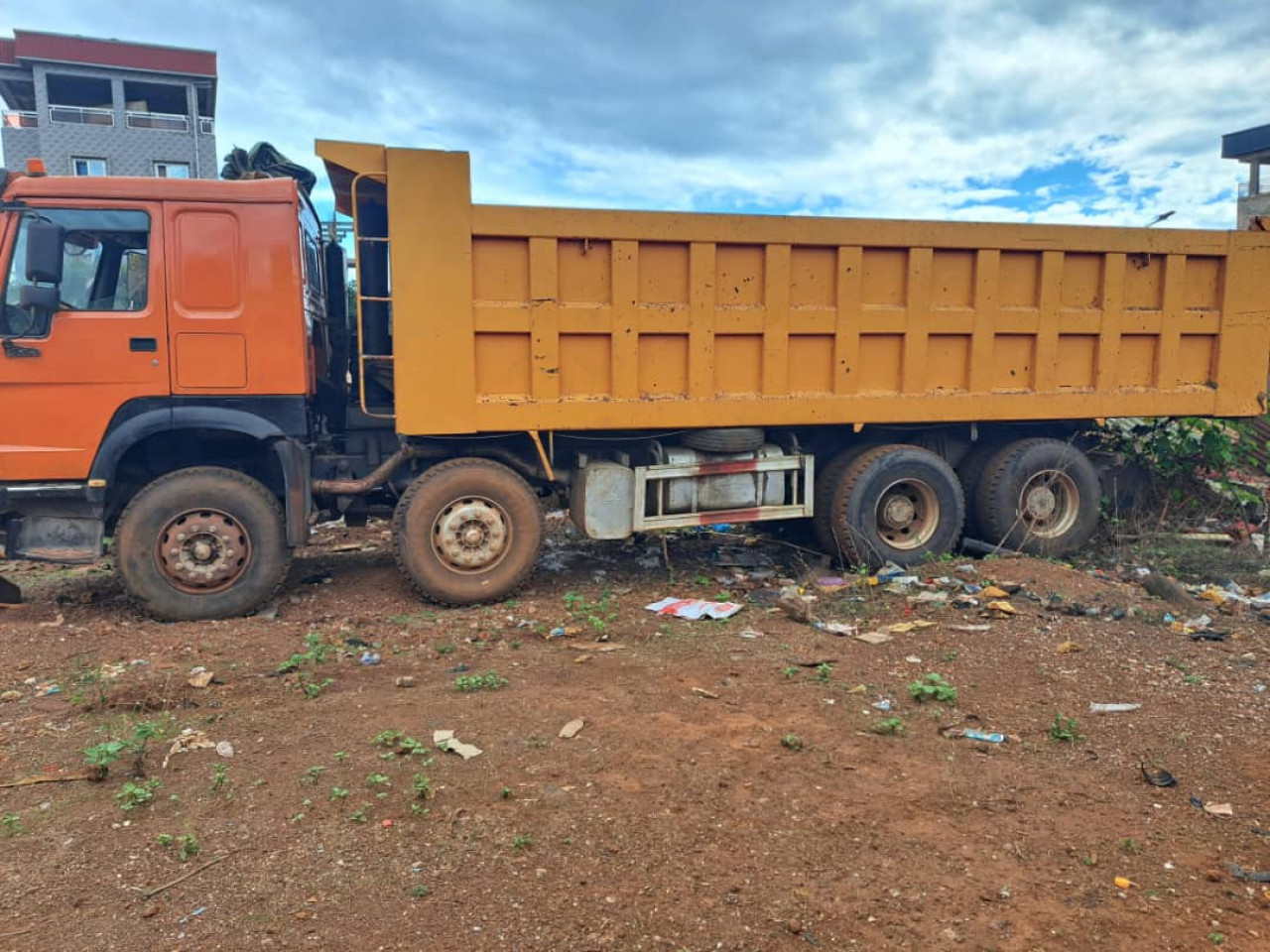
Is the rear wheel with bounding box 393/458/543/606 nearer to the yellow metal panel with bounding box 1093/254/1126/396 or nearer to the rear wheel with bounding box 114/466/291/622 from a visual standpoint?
the rear wheel with bounding box 114/466/291/622

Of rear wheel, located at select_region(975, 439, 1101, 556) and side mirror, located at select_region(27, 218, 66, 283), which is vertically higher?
side mirror, located at select_region(27, 218, 66, 283)

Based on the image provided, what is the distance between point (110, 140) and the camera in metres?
25.4

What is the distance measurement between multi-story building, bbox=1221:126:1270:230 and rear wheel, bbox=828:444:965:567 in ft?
90.2

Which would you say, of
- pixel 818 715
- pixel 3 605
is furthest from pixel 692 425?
pixel 3 605

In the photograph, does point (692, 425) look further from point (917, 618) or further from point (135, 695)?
point (135, 695)

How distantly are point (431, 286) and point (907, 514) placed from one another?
12.5 feet

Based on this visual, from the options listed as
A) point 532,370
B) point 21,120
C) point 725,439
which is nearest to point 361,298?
point 532,370

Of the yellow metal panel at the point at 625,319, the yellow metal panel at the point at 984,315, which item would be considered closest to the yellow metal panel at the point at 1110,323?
the yellow metal panel at the point at 984,315

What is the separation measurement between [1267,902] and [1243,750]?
112 cm

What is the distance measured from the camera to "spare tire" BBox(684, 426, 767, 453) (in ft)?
19.6

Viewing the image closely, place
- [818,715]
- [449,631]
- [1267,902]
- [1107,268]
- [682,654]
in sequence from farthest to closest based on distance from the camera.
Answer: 1. [1107,268]
2. [449,631]
3. [682,654]
4. [818,715]
5. [1267,902]

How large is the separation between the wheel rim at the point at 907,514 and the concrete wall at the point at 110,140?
2632cm

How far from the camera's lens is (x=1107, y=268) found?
6316 mm

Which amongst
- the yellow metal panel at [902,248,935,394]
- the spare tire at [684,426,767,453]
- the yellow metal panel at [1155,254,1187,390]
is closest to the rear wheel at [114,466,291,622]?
the spare tire at [684,426,767,453]
